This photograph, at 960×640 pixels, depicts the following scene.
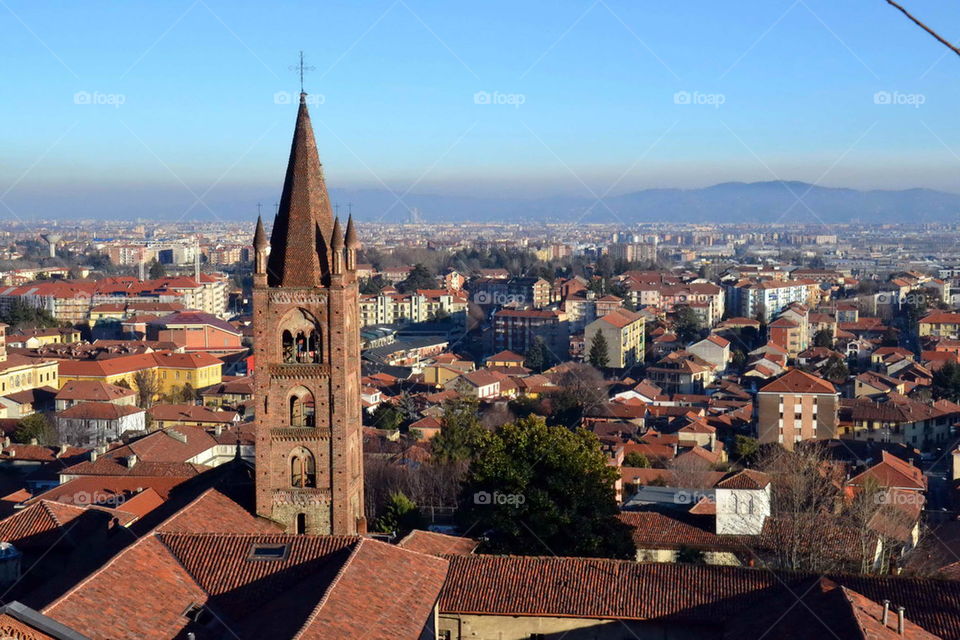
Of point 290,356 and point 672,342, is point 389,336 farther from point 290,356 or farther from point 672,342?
point 290,356

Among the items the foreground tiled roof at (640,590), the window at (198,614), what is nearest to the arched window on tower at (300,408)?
the foreground tiled roof at (640,590)

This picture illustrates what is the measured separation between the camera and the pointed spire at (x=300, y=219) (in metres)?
18.4

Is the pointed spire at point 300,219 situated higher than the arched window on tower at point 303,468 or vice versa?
the pointed spire at point 300,219

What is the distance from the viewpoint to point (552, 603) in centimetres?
1598

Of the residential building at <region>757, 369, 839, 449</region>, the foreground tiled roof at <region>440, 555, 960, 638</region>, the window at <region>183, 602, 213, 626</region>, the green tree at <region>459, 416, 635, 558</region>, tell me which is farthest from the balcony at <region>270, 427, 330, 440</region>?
the residential building at <region>757, 369, 839, 449</region>

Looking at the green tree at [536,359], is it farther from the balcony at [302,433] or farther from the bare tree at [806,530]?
the balcony at [302,433]

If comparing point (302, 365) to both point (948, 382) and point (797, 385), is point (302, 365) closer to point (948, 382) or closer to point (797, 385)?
point (797, 385)

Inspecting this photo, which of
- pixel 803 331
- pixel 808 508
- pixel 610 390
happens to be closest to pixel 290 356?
pixel 808 508

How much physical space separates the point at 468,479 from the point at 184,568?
949 cm

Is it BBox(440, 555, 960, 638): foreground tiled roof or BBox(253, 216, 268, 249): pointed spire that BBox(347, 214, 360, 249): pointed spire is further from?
BBox(440, 555, 960, 638): foreground tiled roof

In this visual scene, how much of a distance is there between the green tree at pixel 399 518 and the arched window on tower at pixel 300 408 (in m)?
5.38

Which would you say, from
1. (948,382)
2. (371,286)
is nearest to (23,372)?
Result: (948,382)

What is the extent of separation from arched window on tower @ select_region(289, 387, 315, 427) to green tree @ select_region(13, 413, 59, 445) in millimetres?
24385

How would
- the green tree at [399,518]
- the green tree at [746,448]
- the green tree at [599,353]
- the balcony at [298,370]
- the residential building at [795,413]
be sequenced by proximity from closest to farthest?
the balcony at [298,370], the green tree at [399,518], the green tree at [746,448], the residential building at [795,413], the green tree at [599,353]
